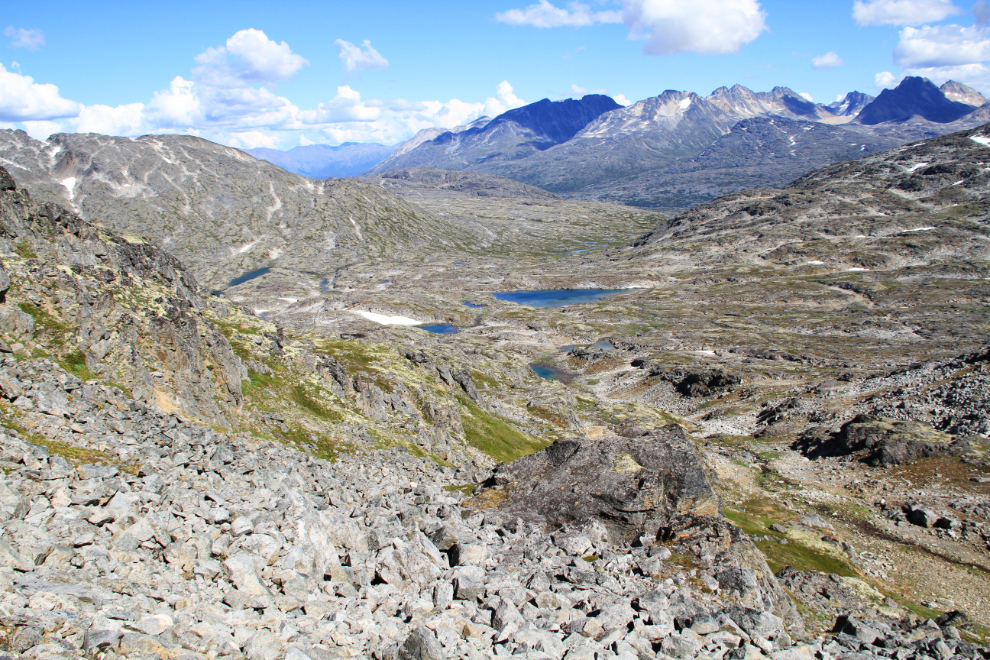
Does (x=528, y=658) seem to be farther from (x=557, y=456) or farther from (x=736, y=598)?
(x=557, y=456)

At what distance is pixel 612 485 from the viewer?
1351 inches

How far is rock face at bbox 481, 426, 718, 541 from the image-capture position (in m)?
32.5

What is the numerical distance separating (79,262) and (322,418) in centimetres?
1993

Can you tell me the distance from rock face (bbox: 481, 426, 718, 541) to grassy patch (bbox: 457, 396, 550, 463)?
688 inches

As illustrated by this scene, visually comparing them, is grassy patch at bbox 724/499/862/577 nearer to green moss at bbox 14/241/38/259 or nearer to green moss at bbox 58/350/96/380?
green moss at bbox 58/350/96/380

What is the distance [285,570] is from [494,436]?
44524 millimetres

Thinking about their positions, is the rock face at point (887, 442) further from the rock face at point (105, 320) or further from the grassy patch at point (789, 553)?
the rock face at point (105, 320)

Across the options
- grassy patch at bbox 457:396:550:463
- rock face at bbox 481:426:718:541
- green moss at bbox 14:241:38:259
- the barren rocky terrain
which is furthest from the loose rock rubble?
grassy patch at bbox 457:396:550:463

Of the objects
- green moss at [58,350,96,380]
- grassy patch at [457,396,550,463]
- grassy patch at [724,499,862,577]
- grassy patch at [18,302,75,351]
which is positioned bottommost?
grassy patch at [724,499,862,577]

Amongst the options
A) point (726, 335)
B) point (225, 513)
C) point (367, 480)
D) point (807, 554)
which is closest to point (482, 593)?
point (225, 513)

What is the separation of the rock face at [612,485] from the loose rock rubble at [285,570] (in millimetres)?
1727

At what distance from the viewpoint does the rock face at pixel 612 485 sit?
3253 centimetres

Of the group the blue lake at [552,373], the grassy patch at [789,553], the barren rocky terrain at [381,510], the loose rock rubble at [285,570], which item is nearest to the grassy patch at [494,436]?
the barren rocky terrain at [381,510]

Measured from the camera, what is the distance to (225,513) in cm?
2055
